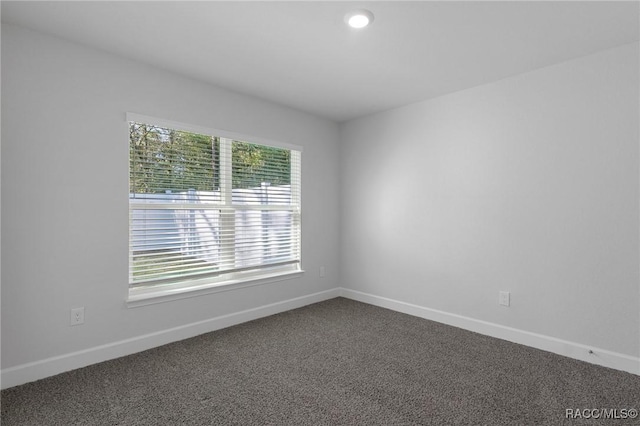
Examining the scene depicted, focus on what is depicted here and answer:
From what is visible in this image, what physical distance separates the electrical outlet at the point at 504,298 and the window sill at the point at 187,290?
7.36ft

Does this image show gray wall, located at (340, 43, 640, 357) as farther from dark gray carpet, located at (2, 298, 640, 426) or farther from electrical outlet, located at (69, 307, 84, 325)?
electrical outlet, located at (69, 307, 84, 325)

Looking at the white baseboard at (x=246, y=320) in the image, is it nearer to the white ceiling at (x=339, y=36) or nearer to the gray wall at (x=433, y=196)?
the gray wall at (x=433, y=196)

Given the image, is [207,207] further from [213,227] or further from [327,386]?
[327,386]

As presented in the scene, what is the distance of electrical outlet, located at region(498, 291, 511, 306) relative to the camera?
310 centimetres

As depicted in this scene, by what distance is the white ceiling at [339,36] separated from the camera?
209 centimetres

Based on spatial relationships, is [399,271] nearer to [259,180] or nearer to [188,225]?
[259,180]

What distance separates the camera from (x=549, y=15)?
6.97 ft

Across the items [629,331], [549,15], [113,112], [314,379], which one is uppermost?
[549,15]

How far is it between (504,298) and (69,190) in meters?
3.72

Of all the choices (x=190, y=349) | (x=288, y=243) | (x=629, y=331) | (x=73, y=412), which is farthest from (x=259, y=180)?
(x=629, y=331)

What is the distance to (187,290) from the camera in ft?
10.2

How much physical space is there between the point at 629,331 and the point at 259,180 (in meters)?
3.44

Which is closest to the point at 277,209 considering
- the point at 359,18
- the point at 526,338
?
the point at 359,18

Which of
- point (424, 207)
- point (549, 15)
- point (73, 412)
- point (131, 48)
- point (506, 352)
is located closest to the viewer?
point (73, 412)
